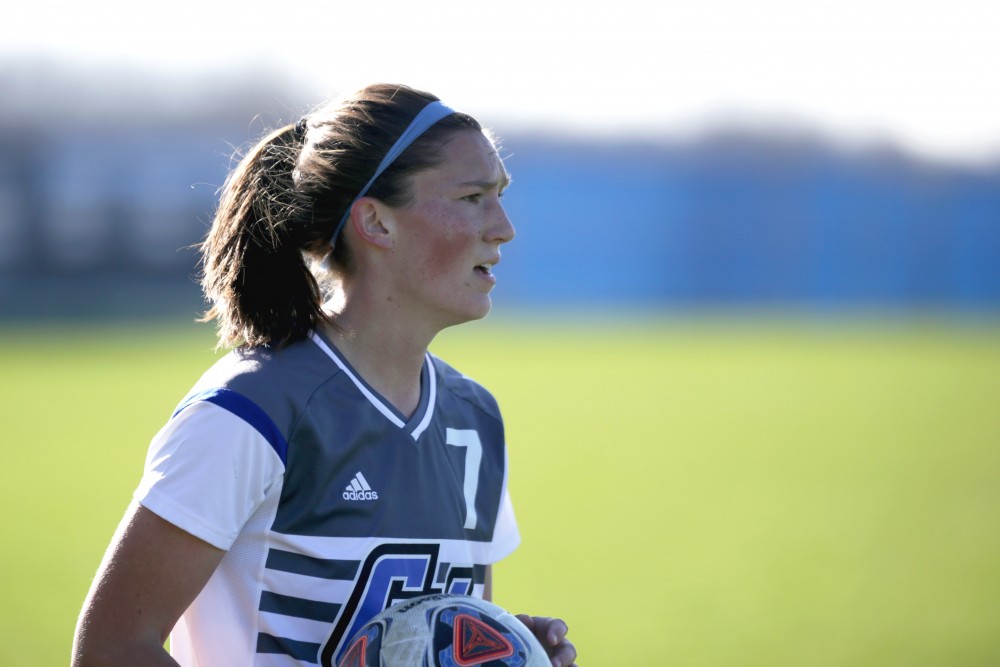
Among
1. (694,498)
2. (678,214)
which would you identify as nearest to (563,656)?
(694,498)

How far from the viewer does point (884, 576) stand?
7.33 meters

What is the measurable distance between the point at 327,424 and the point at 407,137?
2.49ft

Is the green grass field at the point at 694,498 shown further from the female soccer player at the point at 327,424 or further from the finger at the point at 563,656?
the female soccer player at the point at 327,424

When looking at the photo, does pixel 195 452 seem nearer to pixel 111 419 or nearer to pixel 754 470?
pixel 754 470

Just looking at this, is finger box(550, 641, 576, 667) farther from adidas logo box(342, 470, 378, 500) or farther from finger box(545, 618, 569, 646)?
adidas logo box(342, 470, 378, 500)

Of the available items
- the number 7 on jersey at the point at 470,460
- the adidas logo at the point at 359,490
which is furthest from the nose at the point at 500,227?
the adidas logo at the point at 359,490

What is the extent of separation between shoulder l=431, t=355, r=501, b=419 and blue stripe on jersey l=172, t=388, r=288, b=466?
0.67 metres

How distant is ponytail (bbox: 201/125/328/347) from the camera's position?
273 cm

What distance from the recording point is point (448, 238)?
2766 millimetres

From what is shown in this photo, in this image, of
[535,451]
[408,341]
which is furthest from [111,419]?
[408,341]

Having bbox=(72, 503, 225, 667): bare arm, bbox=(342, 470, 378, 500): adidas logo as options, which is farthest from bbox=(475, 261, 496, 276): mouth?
bbox=(72, 503, 225, 667): bare arm

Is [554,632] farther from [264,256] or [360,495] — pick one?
[264,256]

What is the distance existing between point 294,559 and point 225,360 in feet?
1.58

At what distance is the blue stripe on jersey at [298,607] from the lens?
97.2 inches
